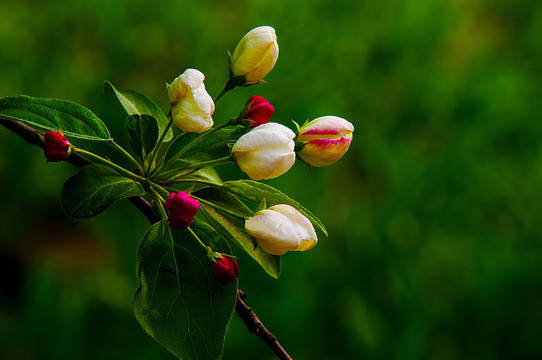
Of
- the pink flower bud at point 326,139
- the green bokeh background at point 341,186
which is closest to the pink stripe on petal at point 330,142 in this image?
the pink flower bud at point 326,139

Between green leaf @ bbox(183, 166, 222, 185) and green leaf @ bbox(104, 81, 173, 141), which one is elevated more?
green leaf @ bbox(104, 81, 173, 141)

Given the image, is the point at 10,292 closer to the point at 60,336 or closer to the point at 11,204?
the point at 11,204

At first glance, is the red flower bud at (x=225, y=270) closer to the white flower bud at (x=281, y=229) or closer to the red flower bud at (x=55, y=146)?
the white flower bud at (x=281, y=229)

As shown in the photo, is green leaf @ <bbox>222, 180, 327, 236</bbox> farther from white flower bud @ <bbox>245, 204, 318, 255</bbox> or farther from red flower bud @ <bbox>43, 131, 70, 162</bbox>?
red flower bud @ <bbox>43, 131, 70, 162</bbox>

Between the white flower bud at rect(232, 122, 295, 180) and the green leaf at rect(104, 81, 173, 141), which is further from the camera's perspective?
the green leaf at rect(104, 81, 173, 141)

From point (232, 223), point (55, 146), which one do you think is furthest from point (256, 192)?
point (55, 146)

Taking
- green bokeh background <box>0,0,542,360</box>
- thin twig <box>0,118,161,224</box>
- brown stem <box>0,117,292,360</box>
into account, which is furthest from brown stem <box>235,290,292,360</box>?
green bokeh background <box>0,0,542,360</box>

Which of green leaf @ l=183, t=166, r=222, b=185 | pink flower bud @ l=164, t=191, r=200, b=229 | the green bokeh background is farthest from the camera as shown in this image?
the green bokeh background

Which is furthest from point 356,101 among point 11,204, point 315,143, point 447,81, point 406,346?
point 315,143
